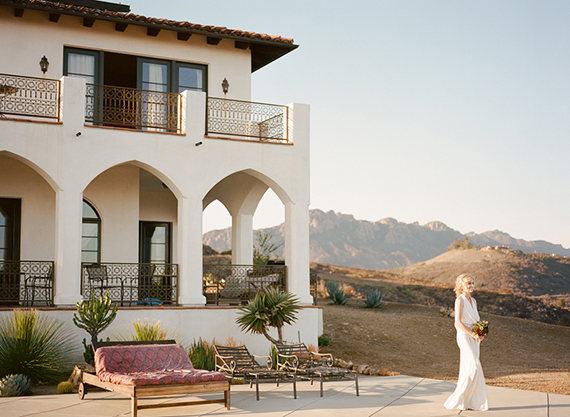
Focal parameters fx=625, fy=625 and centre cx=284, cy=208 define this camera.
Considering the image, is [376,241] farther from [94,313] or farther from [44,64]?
[94,313]

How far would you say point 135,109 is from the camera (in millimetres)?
14219

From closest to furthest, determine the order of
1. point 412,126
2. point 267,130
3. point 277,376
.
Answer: point 277,376 < point 267,130 < point 412,126

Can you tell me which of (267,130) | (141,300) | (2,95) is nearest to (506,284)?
(267,130)

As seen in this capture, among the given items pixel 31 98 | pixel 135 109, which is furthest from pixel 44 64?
pixel 135 109

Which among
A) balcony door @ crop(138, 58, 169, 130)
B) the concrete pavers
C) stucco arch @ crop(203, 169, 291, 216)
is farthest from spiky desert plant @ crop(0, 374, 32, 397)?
stucco arch @ crop(203, 169, 291, 216)

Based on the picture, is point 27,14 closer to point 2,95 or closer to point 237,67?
point 2,95

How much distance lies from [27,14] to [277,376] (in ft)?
33.6

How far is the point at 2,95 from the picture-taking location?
12.9 m

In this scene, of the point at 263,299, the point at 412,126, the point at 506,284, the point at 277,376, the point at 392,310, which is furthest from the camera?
the point at 506,284

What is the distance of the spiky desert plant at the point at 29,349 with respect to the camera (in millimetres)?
10953

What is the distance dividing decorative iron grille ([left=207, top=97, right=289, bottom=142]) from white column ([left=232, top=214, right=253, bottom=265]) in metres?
3.29

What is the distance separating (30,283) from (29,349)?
8.75ft

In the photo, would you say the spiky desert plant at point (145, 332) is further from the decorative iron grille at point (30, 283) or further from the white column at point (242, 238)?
the white column at point (242, 238)

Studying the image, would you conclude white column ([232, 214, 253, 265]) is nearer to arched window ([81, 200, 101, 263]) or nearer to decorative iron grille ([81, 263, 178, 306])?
decorative iron grille ([81, 263, 178, 306])
